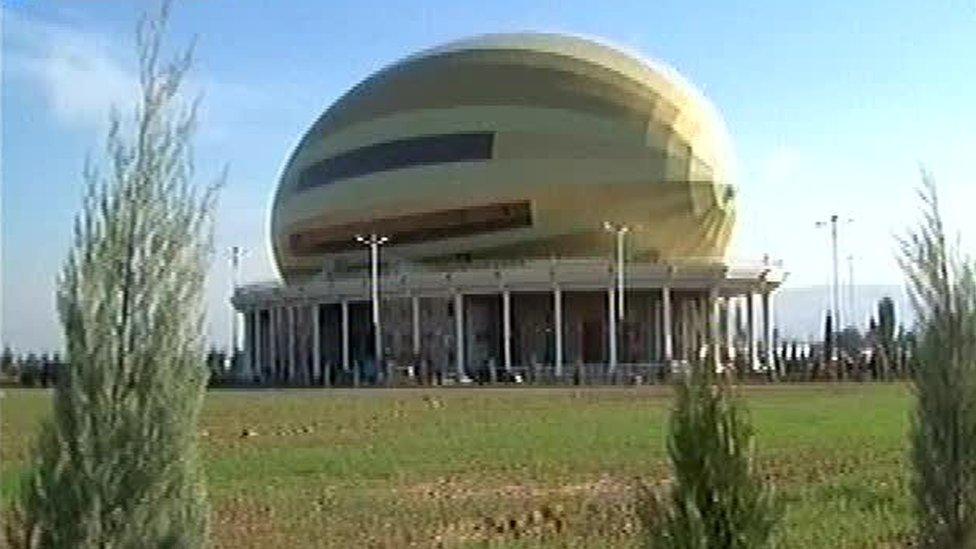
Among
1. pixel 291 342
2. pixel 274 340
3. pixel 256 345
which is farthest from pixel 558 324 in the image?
pixel 256 345

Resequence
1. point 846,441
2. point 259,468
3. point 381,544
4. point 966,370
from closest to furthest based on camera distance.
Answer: point 966,370, point 381,544, point 259,468, point 846,441

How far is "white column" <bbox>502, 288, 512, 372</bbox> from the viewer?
66688 mm

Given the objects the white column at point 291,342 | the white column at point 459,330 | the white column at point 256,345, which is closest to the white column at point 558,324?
the white column at point 459,330

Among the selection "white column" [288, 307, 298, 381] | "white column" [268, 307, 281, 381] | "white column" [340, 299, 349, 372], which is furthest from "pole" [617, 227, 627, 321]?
"white column" [268, 307, 281, 381]

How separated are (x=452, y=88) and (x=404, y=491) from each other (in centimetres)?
5691

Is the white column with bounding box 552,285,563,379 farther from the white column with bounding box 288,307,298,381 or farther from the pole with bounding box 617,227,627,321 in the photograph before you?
the white column with bounding box 288,307,298,381

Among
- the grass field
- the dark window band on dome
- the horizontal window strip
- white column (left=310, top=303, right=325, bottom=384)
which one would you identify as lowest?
the grass field

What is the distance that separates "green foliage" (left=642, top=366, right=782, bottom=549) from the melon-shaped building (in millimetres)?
57921

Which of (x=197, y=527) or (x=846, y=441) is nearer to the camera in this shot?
(x=197, y=527)

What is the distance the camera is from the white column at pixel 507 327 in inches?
2625

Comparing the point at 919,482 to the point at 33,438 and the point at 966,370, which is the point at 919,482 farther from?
the point at 33,438

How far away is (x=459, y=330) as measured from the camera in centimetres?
6688

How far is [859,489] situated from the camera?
49.5 feet

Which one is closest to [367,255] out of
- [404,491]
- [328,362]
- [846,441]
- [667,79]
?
[328,362]
